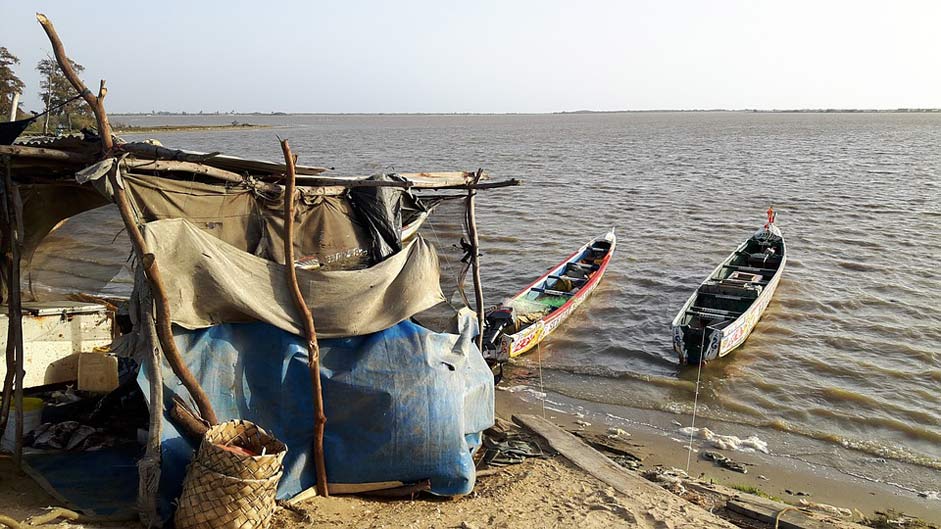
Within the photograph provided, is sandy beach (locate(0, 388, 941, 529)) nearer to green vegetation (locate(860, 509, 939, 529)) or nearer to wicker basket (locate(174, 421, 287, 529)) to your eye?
green vegetation (locate(860, 509, 939, 529))

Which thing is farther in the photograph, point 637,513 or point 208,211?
point 637,513

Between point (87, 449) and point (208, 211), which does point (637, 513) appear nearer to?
point (208, 211)

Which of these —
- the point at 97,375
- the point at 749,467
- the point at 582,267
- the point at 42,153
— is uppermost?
the point at 42,153

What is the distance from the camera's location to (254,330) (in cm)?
569

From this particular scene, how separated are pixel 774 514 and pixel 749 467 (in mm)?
2489

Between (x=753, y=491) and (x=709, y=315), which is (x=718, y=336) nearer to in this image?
(x=709, y=315)

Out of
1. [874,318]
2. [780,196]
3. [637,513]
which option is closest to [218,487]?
[637,513]

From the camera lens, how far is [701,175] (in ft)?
132

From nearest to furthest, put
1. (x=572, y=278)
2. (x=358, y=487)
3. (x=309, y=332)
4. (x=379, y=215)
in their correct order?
(x=309, y=332), (x=358, y=487), (x=379, y=215), (x=572, y=278)

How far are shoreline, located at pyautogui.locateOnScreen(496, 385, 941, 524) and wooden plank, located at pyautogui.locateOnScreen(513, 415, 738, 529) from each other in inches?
55.2

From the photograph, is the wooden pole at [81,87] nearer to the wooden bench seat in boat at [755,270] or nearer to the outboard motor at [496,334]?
the outboard motor at [496,334]

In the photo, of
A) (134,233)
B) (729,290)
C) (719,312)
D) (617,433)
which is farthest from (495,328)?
(134,233)

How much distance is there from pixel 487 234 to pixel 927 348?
Answer: 42.2 ft

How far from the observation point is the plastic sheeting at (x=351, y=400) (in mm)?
5508
